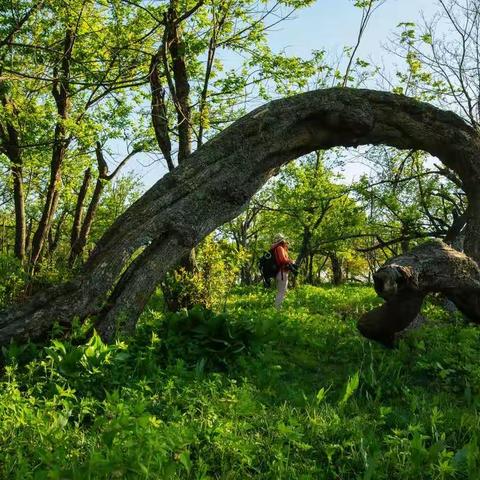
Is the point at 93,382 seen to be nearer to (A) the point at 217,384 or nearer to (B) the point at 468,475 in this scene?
(A) the point at 217,384

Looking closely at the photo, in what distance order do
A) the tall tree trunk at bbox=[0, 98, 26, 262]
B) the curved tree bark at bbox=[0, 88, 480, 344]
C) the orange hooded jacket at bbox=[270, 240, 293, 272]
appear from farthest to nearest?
1. the tall tree trunk at bbox=[0, 98, 26, 262]
2. the orange hooded jacket at bbox=[270, 240, 293, 272]
3. the curved tree bark at bbox=[0, 88, 480, 344]

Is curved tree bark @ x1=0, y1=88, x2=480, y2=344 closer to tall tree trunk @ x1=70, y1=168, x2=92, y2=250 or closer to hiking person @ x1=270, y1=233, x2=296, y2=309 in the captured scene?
hiking person @ x1=270, y1=233, x2=296, y2=309

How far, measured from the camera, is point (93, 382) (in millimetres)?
4555

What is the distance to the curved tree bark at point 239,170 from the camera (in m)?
5.42

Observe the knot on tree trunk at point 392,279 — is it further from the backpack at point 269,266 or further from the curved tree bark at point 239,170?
the backpack at point 269,266

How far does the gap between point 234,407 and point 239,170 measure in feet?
10.5

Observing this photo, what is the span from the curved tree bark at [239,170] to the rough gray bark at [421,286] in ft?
3.28

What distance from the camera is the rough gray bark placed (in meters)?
5.71

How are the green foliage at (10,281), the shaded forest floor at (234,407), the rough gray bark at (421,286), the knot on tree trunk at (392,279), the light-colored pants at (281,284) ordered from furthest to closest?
the light-colored pants at (281,284) → the green foliage at (10,281) → the rough gray bark at (421,286) → the knot on tree trunk at (392,279) → the shaded forest floor at (234,407)

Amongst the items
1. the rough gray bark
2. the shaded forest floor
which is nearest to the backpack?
the shaded forest floor

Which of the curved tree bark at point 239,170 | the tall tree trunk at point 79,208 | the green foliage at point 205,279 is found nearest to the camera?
the curved tree bark at point 239,170

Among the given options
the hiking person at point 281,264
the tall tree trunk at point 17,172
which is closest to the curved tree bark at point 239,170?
the hiking person at point 281,264

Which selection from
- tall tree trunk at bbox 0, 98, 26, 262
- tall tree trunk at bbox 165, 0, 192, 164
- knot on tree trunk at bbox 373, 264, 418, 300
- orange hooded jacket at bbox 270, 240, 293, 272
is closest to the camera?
knot on tree trunk at bbox 373, 264, 418, 300

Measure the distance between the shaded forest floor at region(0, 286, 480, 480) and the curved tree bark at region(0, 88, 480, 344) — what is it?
50 centimetres
